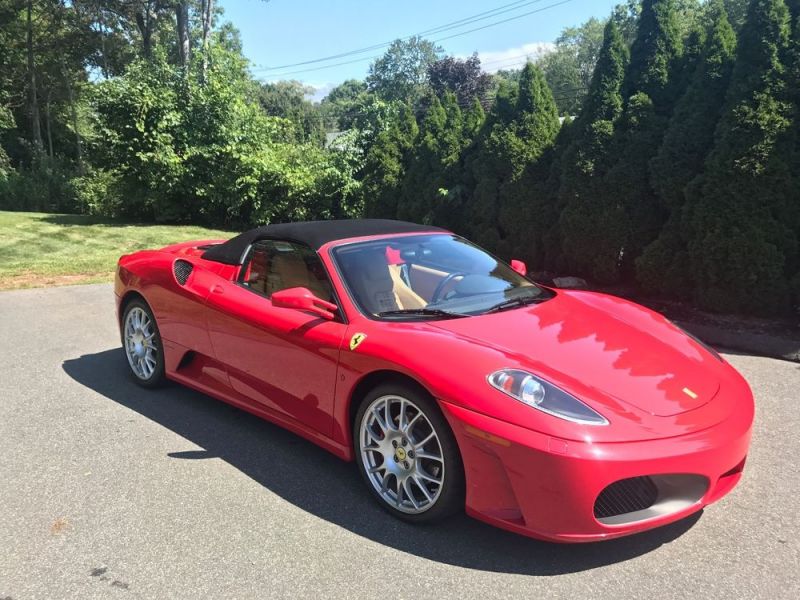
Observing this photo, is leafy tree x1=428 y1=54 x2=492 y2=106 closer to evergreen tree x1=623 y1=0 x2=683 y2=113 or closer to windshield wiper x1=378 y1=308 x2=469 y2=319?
evergreen tree x1=623 y1=0 x2=683 y2=113

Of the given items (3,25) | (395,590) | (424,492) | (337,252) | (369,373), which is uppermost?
(3,25)

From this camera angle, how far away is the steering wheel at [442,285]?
3539 millimetres

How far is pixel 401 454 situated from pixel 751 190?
5.01 metres

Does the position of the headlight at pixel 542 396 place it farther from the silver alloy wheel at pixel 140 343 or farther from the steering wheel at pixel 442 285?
the silver alloy wheel at pixel 140 343

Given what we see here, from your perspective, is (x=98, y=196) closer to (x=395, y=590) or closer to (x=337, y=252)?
(x=337, y=252)

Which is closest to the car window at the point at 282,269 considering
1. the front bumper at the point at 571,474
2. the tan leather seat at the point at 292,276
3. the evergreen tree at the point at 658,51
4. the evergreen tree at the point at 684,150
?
the tan leather seat at the point at 292,276

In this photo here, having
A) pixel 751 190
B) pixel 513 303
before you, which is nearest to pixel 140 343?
pixel 513 303

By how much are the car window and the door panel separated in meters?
0.10

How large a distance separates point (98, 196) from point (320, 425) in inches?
813

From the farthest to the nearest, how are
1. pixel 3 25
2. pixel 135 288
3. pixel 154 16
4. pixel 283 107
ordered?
pixel 283 107 < pixel 154 16 < pixel 3 25 < pixel 135 288

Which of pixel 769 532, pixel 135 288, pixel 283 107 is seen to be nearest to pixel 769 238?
pixel 769 532

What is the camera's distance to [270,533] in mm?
2820

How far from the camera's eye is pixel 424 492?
9.16ft

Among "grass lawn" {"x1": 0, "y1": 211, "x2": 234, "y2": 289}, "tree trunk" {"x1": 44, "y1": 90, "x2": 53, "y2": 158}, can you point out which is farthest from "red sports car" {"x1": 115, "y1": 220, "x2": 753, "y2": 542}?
"tree trunk" {"x1": 44, "y1": 90, "x2": 53, "y2": 158}
